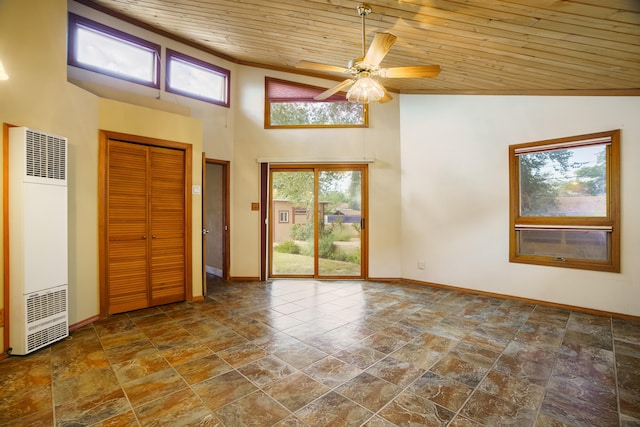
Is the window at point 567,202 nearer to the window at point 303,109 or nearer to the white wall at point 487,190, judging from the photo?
the white wall at point 487,190

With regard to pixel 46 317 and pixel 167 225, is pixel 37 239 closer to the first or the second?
pixel 46 317

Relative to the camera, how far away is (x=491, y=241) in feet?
14.8

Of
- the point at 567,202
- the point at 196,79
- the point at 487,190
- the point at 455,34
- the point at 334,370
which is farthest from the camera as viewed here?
the point at 196,79

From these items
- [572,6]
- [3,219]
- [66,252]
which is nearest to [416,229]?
[572,6]

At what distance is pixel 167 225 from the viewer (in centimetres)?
405

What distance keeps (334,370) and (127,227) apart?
3.03m

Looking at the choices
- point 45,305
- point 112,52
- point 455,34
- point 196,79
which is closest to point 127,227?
point 45,305

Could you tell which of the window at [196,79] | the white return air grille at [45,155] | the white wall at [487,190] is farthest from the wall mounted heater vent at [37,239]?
the white wall at [487,190]

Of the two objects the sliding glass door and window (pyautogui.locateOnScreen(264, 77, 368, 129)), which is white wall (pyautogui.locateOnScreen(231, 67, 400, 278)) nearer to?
window (pyautogui.locateOnScreen(264, 77, 368, 129))

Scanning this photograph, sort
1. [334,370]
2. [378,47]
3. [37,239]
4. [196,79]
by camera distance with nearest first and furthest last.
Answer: [334,370] → [378,47] → [37,239] → [196,79]

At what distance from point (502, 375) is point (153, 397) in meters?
2.57

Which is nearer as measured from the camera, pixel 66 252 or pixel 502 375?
pixel 502 375

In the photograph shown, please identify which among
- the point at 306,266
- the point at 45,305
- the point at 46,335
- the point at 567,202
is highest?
the point at 567,202

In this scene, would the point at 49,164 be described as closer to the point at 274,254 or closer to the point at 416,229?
the point at 274,254
